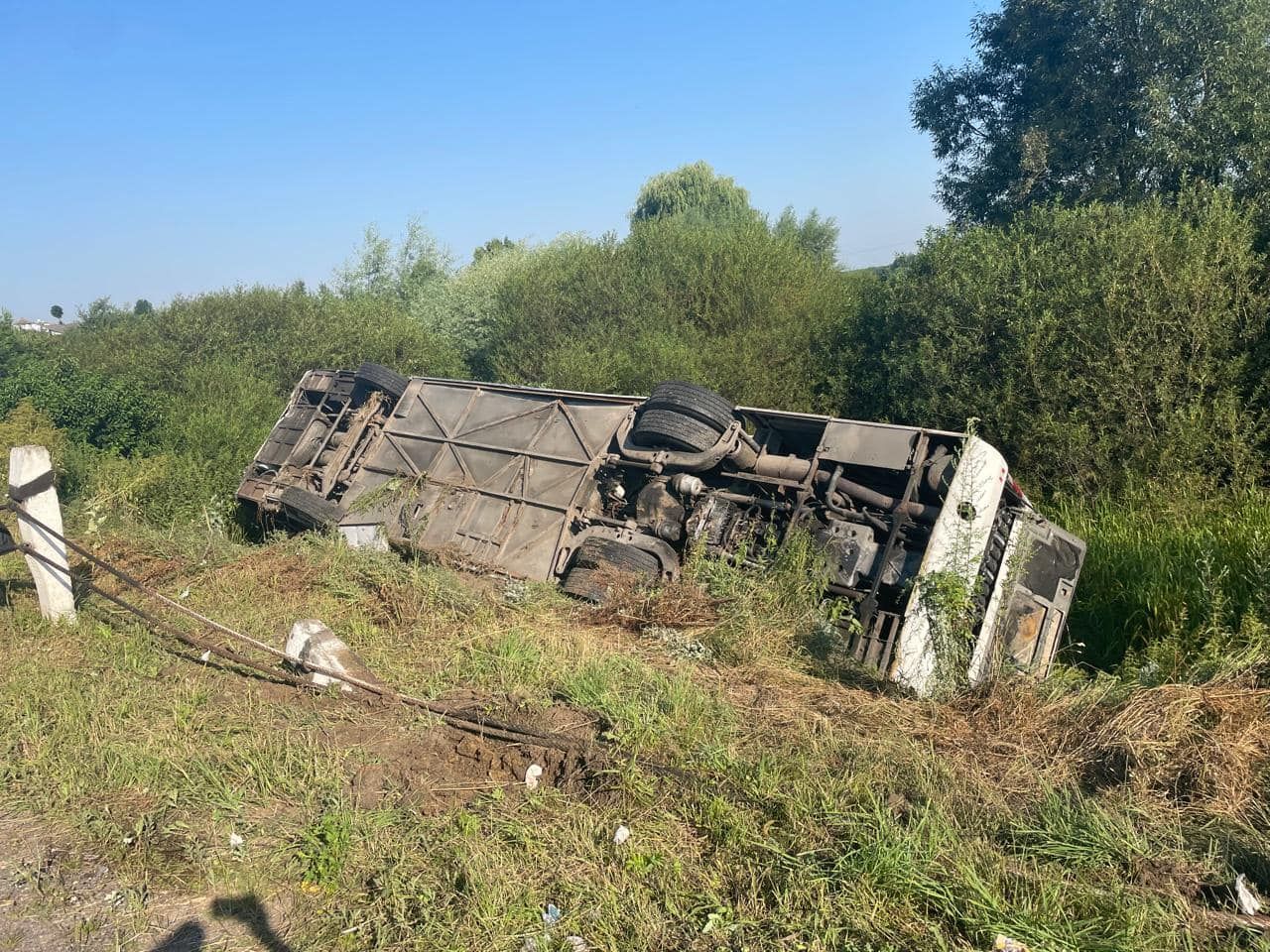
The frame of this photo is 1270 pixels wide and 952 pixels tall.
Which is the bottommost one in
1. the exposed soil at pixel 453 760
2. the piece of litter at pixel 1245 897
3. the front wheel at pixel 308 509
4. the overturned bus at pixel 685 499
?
the exposed soil at pixel 453 760

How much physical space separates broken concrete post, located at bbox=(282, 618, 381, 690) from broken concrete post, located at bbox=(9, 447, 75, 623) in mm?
2217

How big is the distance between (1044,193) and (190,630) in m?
18.4

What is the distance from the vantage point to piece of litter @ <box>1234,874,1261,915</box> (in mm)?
3297

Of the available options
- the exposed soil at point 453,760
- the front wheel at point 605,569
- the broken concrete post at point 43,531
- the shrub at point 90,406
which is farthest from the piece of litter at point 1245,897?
the shrub at point 90,406

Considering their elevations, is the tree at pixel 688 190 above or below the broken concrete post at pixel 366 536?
above

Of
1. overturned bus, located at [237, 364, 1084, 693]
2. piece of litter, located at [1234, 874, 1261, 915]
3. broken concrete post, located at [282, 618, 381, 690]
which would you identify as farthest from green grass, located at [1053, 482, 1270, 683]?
broken concrete post, located at [282, 618, 381, 690]

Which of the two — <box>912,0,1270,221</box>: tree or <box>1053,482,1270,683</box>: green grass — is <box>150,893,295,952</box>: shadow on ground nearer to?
<box>1053,482,1270,683</box>: green grass

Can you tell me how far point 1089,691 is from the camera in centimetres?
519

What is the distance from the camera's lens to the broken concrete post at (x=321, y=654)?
530 cm

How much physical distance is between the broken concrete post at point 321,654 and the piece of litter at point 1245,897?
4.27m

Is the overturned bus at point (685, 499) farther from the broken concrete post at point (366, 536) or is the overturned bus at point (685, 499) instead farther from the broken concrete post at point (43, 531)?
the broken concrete post at point (43, 531)

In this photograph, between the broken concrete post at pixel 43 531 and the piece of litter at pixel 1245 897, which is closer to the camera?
the piece of litter at pixel 1245 897

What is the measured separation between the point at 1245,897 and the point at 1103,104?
1804cm

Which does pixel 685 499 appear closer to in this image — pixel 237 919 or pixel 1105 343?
pixel 237 919
